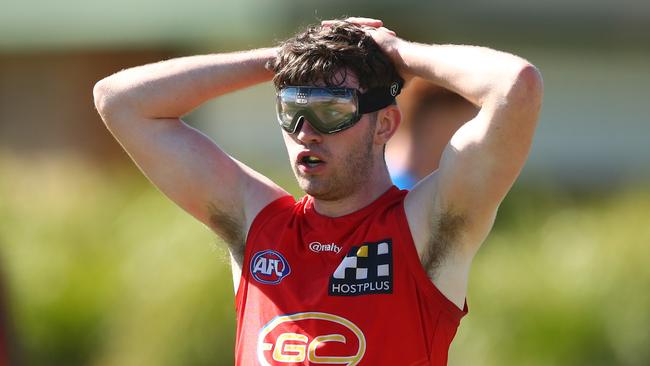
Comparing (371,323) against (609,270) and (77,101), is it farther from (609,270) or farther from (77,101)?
(77,101)

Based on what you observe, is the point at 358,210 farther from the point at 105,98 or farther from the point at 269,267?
the point at 105,98

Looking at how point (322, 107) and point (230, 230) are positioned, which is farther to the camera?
point (230, 230)

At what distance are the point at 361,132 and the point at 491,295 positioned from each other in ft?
11.2

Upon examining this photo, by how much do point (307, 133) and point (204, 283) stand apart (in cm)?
407

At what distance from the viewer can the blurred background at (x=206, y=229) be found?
747 centimetres

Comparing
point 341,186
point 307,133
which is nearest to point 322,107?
point 307,133

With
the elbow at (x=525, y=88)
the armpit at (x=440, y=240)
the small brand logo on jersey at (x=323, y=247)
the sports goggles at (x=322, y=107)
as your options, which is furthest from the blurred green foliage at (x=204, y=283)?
the elbow at (x=525, y=88)

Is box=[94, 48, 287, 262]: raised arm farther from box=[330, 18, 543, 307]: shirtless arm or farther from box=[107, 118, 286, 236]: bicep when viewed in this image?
box=[330, 18, 543, 307]: shirtless arm

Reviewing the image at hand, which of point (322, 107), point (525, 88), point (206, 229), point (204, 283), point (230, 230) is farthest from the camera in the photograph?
point (206, 229)

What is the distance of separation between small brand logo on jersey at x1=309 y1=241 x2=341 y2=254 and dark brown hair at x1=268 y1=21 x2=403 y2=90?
0.62 m

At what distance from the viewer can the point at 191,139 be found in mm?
4766

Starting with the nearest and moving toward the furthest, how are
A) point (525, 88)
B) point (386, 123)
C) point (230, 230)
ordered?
point (525, 88) → point (386, 123) → point (230, 230)

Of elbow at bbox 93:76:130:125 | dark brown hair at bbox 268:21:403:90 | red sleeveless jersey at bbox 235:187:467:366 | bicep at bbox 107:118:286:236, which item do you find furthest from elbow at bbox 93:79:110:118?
red sleeveless jersey at bbox 235:187:467:366

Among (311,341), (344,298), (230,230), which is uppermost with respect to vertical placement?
(230,230)
